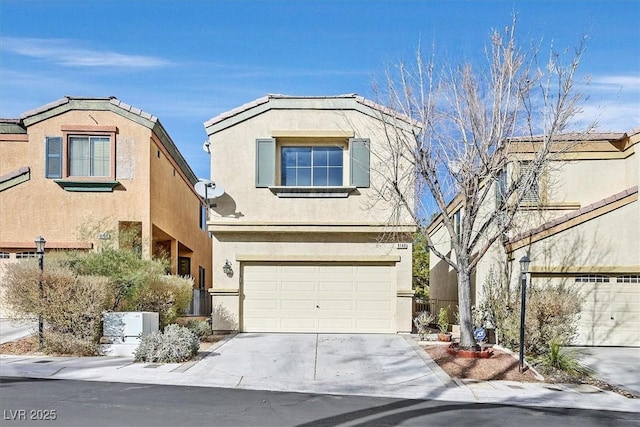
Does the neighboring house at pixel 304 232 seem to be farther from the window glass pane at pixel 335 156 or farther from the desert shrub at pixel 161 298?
the desert shrub at pixel 161 298

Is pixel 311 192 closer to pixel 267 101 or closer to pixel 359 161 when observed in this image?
pixel 359 161

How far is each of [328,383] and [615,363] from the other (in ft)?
24.1

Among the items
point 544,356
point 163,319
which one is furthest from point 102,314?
point 544,356

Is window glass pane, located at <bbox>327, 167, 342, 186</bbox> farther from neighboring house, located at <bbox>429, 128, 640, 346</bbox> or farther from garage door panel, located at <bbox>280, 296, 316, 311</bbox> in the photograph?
neighboring house, located at <bbox>429, 128, 640, 346</bbox>

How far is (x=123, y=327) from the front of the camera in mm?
13461

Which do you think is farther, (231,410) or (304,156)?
(304,156)

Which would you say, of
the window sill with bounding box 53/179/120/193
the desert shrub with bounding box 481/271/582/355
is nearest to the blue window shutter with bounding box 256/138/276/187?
the window sill with bounding box 53/179/120/193

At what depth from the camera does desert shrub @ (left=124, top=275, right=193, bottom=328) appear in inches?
579

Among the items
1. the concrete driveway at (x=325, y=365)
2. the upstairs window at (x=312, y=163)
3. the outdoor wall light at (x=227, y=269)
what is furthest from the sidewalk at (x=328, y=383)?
the upstairs window at (x=312, y=163)

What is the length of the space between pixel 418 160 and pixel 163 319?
777cm

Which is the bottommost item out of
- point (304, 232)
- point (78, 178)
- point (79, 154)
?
point (304, 232)

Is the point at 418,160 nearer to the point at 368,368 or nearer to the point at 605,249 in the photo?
the point at 368,368

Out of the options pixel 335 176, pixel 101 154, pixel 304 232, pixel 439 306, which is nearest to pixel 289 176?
pixel 335 176

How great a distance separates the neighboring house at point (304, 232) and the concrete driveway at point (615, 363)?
4935 mm
